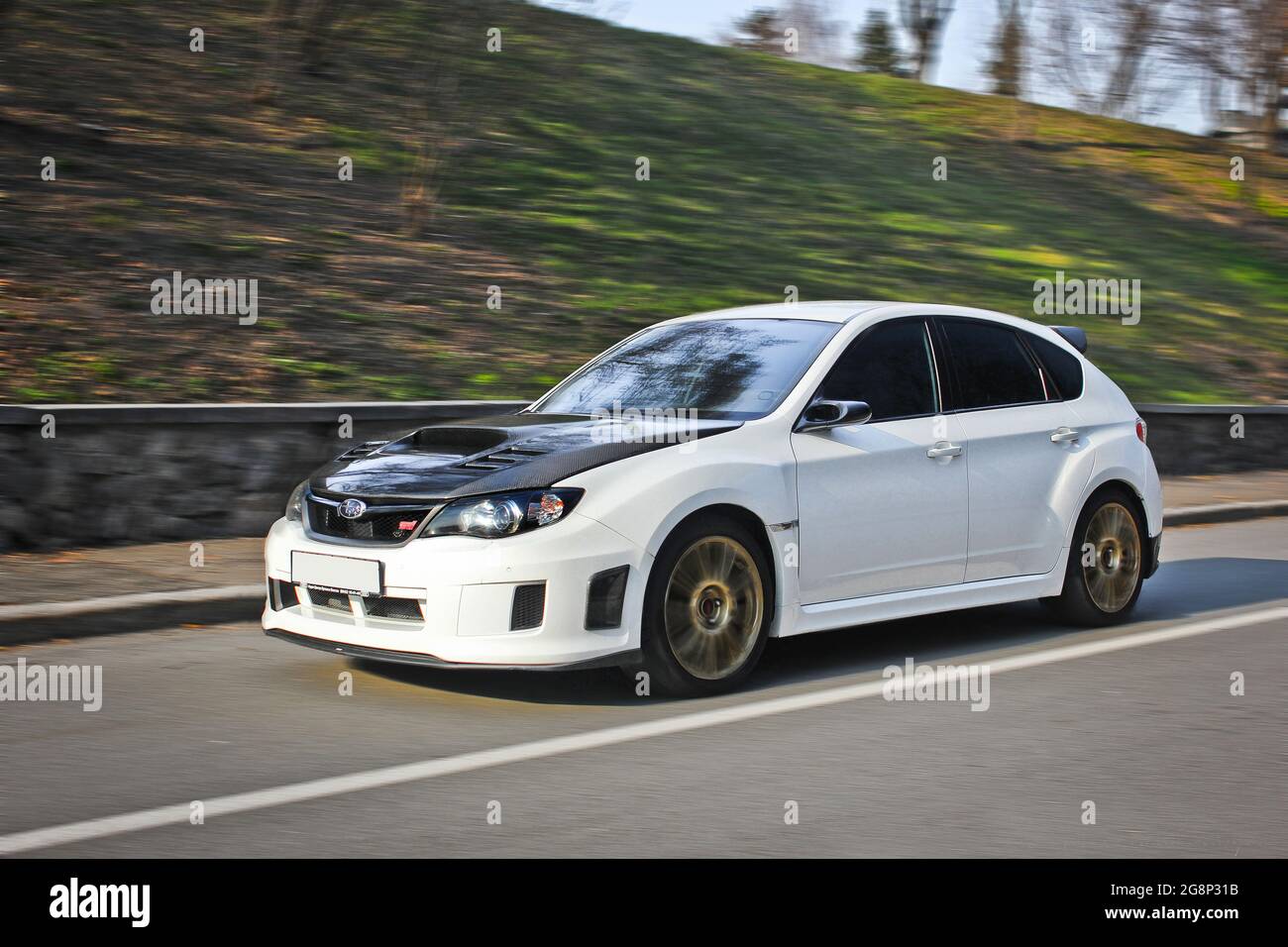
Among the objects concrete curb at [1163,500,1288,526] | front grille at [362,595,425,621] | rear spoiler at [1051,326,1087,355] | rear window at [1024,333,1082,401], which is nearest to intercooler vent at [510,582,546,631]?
front grille at [362,595,425,621]

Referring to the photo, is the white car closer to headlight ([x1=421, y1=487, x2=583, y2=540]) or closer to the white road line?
headlight ([x1=421, y1=487, x2=583, y2=540])

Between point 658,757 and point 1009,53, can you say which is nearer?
point 658,757

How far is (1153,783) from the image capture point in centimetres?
551

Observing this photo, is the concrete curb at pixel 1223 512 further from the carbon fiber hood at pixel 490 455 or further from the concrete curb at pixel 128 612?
the concrete curb at pixel 128 612

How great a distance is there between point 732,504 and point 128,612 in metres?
3.44

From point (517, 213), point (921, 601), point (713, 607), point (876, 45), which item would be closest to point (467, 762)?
point (713, 607)

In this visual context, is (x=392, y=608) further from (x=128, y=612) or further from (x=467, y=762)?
(x=128, y=612)

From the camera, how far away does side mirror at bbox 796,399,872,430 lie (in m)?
7.07

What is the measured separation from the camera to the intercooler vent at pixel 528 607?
6.22 meters

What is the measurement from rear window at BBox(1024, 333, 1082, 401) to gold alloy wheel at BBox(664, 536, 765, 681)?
2504mm

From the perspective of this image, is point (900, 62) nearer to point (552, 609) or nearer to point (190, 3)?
point (190, 3)

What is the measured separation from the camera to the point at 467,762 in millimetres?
5652
